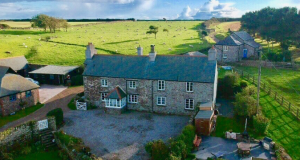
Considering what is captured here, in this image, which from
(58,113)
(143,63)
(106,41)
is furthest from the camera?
(106,41)

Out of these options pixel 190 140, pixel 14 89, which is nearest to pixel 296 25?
pixel 190 140

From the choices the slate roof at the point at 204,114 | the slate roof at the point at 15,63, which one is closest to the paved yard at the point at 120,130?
the slate roof at the point at 204,114

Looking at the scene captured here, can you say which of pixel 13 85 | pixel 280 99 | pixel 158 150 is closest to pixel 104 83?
pixel 13 85

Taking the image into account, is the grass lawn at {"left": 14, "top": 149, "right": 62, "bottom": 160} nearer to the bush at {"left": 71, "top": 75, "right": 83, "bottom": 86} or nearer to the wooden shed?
the wooden shed

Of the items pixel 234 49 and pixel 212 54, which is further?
pixel 234 49

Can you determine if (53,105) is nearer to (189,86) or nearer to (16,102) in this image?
(16,102)

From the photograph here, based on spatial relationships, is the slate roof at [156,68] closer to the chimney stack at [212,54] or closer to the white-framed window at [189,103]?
the chimney stack at [212,54]

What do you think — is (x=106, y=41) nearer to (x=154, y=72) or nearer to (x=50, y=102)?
(x=50, y=102)
